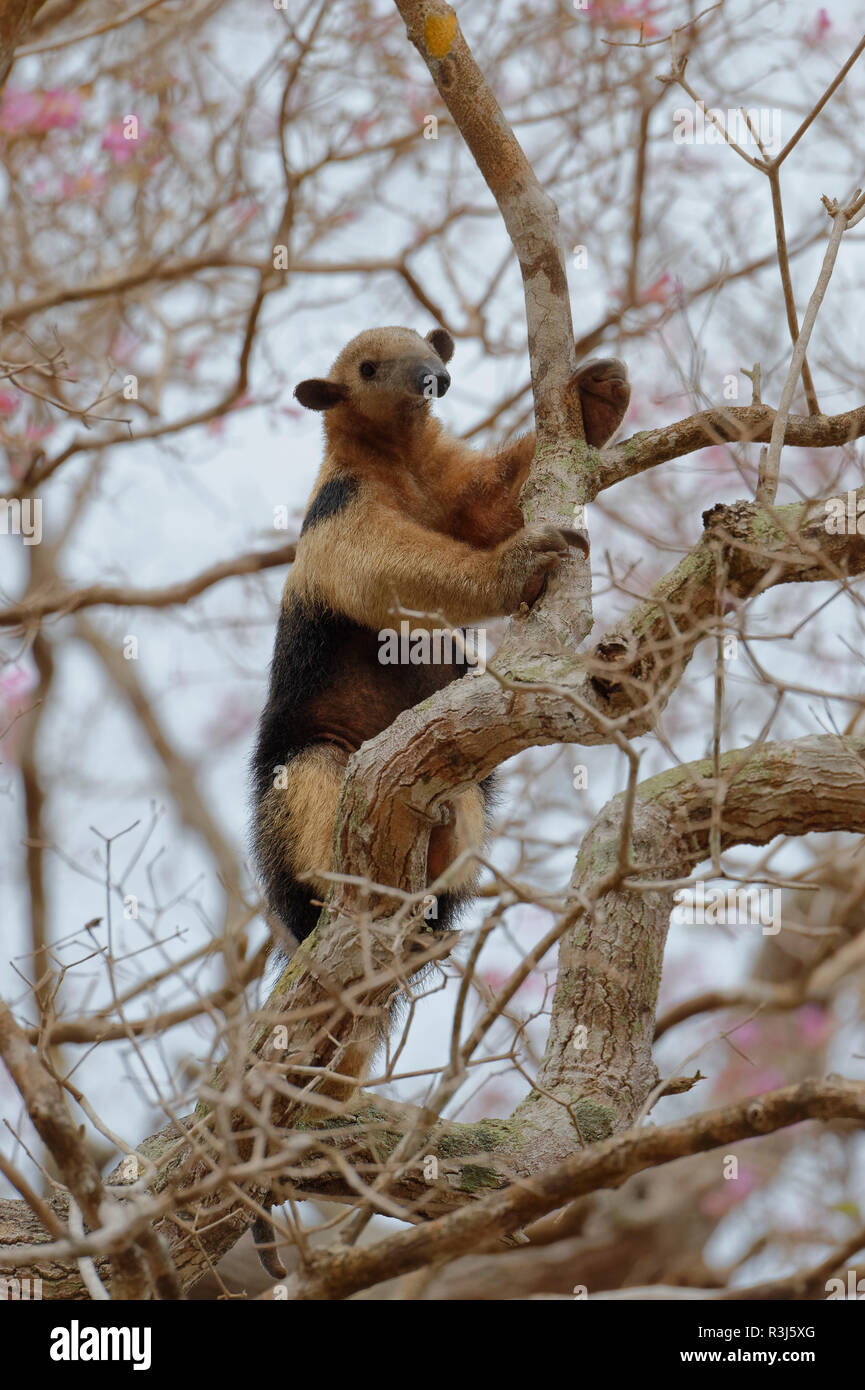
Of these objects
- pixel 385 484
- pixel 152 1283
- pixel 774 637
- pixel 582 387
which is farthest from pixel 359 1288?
pixel 385 484

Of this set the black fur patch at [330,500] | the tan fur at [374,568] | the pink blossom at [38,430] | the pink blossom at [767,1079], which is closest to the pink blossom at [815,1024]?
the pink blossom at [767,1079]

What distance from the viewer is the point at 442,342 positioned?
301 inches

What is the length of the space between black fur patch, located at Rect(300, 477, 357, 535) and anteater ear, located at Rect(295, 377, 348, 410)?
44 cm

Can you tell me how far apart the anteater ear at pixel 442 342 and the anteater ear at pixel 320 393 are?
776 millimetres

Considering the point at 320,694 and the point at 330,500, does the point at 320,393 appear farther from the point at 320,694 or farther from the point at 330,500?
the point at 320,694

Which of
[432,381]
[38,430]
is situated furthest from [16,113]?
[432,381]

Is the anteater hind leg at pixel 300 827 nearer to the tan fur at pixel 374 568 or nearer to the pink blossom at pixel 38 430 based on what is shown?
the tan fur at pixel 374 568

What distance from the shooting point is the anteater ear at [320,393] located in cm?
693

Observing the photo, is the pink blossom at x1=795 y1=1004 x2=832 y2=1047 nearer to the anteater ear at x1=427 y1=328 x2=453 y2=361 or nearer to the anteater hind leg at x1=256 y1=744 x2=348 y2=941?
the anteater hind leg at x1=256 y1=744 x2=348 y2=941

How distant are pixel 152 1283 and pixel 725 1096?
7473 mm

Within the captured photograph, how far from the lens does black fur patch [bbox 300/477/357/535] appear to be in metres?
6.55

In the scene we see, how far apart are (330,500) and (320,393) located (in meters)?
0.68

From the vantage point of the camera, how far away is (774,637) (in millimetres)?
4012

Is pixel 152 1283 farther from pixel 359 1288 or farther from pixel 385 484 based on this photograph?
pixel 385 484
